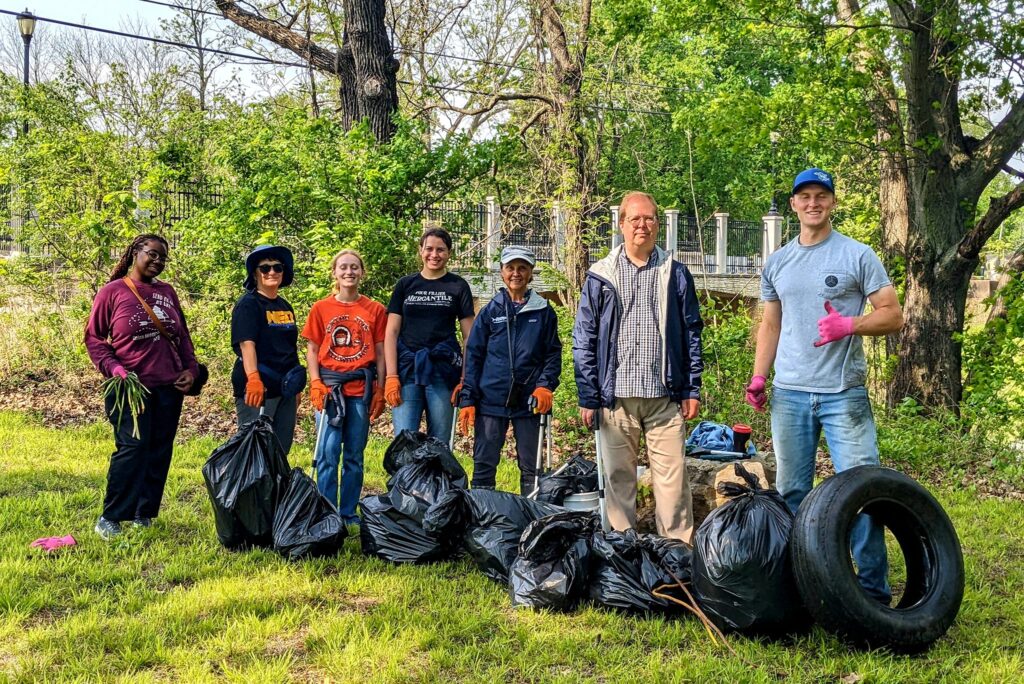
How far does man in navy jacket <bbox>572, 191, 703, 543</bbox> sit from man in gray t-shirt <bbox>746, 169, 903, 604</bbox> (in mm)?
541

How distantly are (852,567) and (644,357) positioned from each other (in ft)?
4.78

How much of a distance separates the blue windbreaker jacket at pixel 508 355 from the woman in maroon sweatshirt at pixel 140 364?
1.72 metres

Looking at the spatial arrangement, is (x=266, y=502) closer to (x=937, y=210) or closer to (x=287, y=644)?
(x=287, y=644)

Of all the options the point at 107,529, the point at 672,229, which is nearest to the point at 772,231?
the point at 672,229

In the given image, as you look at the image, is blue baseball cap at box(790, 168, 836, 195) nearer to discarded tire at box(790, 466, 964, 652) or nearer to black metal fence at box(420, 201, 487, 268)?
discarded tire at box(790, 466, 964, 652)

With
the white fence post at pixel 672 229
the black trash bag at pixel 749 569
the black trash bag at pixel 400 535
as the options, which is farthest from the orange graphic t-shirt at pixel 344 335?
the white fence post at pixel 672 229

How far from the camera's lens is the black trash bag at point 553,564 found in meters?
3.97

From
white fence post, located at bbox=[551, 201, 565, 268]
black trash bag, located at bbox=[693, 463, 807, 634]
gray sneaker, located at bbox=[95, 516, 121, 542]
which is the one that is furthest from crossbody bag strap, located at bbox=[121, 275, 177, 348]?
white fence post, located at bbox=[551, 201, 565, 268]

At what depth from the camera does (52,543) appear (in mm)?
4836

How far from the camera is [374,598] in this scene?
4172 millimetres

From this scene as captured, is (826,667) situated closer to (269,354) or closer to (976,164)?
(269,354)

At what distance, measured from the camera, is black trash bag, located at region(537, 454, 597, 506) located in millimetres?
5023

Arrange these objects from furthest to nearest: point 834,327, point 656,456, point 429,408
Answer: point 429,408 → point 656,456 → point 834,327

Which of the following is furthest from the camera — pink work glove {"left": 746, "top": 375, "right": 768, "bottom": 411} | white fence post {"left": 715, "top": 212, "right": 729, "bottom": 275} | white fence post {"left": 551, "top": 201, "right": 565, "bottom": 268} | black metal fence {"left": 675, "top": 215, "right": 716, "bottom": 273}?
white fence post {"left": 715, "top": 212, "right": 729, "bottom": 275}
